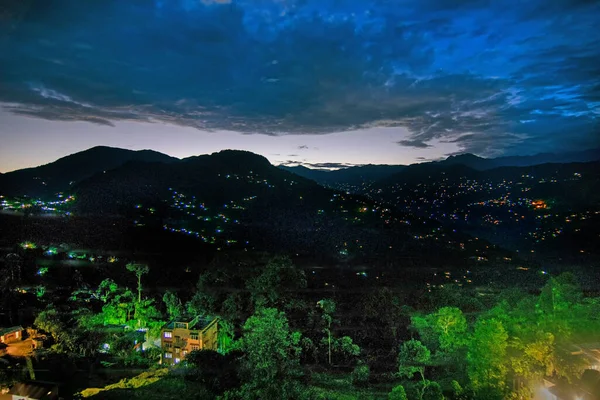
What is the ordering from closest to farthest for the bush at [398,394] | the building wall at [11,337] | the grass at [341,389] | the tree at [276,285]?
the bush at [398,394], the grass at [341,389], the building wall at [11,337], the tree at [276,285]

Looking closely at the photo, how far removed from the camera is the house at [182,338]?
55.1 ft

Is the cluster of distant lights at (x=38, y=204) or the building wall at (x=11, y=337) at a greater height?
the cluster of distant lights at (x=38, y=204)

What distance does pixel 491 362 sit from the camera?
33.4ft

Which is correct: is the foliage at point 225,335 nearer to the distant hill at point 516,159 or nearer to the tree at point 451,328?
the tree at point 451,328

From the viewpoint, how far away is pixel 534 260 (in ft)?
126

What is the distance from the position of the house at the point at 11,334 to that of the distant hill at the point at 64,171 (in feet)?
120

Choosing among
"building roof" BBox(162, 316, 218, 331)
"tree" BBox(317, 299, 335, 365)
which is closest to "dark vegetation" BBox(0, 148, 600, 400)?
"tree" BBox(317, 299, 335, 365)

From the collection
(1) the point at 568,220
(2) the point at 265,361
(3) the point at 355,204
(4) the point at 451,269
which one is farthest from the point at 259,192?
(2) the point at 265,361

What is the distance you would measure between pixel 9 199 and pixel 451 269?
1868 inches

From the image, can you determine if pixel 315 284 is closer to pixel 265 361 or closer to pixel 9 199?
pixel 265 361

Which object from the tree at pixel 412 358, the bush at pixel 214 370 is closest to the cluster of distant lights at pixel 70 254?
the bush at pixel 214 370

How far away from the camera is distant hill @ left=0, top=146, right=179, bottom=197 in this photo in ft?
172

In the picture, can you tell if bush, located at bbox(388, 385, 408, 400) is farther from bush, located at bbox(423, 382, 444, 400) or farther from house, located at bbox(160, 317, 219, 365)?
house, located at bbox(160, 317, 219, 365)

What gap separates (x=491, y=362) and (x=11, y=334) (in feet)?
66.0
